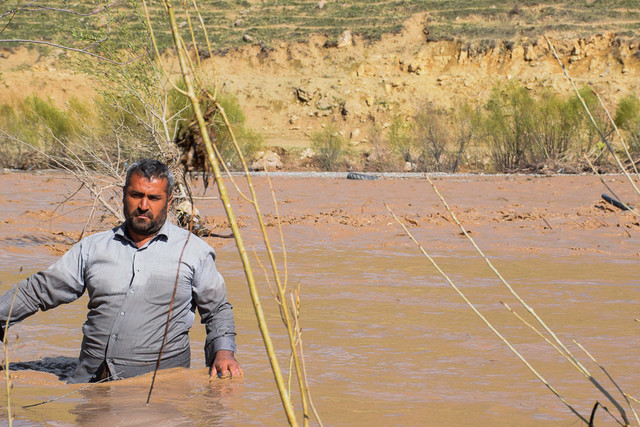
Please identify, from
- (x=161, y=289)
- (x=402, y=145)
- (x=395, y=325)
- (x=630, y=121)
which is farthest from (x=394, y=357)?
(x=402, y=145)

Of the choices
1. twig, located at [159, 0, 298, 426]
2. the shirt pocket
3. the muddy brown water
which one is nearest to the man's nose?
the shirt pocket

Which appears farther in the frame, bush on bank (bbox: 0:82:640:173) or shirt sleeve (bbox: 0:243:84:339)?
bush on bank (bbox: 0:82:640:173)

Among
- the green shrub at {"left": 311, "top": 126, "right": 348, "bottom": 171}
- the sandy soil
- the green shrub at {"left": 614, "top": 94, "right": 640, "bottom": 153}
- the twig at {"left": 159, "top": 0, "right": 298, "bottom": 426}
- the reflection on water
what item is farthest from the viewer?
the sandy soil

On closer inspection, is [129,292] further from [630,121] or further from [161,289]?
[630,121]

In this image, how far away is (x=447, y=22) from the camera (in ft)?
151

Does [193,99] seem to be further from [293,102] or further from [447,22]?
[447,22]

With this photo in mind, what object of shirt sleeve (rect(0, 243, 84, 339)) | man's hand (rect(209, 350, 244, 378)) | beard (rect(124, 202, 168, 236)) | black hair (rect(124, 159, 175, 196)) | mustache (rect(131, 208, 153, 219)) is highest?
black hair (rect(124, 159, 175, 196))

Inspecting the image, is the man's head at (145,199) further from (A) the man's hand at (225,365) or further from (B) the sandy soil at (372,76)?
(B) the sandy soil at (372,76)

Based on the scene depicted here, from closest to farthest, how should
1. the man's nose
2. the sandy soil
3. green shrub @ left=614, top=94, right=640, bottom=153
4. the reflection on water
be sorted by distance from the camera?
the man's nose < the reflection on water < green shrub @ left=614, top=94, right=640, bottom=153 < the sandy soil

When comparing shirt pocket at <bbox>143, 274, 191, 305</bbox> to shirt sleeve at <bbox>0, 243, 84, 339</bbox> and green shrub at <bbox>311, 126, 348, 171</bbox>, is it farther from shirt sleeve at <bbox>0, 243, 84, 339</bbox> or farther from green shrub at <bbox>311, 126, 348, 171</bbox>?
green shrub at <bbox>311, 126, 348, 171</bbox>

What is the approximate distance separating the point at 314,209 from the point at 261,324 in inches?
552

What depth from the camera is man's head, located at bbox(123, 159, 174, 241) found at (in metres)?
3.58

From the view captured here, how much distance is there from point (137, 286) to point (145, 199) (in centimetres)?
37

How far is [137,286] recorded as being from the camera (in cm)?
356
